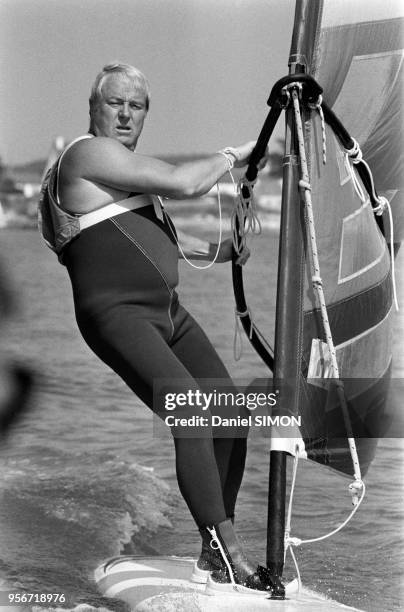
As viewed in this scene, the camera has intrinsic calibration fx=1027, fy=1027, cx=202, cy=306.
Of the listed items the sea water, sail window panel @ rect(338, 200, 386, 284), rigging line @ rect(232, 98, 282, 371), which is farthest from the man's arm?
the sea water

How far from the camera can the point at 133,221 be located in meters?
2.88

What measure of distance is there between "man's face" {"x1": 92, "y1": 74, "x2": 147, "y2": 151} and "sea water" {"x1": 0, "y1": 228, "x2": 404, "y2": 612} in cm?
139

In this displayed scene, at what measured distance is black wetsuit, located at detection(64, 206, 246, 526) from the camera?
9.18ft

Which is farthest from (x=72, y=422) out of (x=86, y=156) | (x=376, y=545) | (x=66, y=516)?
(x=86, y=156)

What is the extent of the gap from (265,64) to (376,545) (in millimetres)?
2628

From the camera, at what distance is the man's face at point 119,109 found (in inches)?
112

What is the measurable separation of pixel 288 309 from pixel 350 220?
1.63 ft

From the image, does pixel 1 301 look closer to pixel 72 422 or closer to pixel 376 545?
pixel 72 422

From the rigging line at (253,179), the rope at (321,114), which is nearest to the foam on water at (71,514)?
the rigging line at (253,179)

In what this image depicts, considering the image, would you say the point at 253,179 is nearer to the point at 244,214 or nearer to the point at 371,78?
the point at 244,214

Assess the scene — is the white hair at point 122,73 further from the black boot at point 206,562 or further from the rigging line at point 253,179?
the black boot at point 206,562

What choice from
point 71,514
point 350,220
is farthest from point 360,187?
point 71,514

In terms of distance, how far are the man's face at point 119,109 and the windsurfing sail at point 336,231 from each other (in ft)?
1.21

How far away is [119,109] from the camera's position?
9.36 feet
